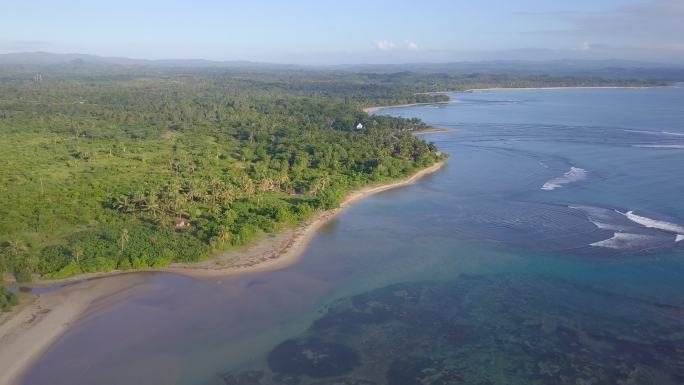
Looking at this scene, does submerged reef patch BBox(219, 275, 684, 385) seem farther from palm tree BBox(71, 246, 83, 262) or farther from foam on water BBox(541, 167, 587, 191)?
foam on water BBox(541, 167, 587, 191)

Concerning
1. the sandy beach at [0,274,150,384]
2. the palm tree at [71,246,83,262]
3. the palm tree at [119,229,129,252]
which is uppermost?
the palm tree at [119,229,129,252]

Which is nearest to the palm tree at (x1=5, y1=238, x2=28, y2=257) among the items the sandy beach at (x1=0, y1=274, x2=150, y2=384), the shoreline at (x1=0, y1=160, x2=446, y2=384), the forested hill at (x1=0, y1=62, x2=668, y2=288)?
the forested hill at (x1=0, y1=62, x2=668, y2=288)

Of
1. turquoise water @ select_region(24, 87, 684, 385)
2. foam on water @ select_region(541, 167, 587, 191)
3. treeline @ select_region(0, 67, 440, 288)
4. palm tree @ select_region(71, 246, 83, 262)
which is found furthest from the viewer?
foam on water @ select_region(541, 167, 587, 191)

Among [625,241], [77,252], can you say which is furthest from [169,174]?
[625,241]

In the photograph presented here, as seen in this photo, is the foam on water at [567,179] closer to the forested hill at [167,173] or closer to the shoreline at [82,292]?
the forested hill at [167,173]

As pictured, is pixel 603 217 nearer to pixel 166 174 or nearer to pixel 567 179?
pixel 567 179

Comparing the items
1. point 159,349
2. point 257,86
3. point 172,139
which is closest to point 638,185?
point 159,349
